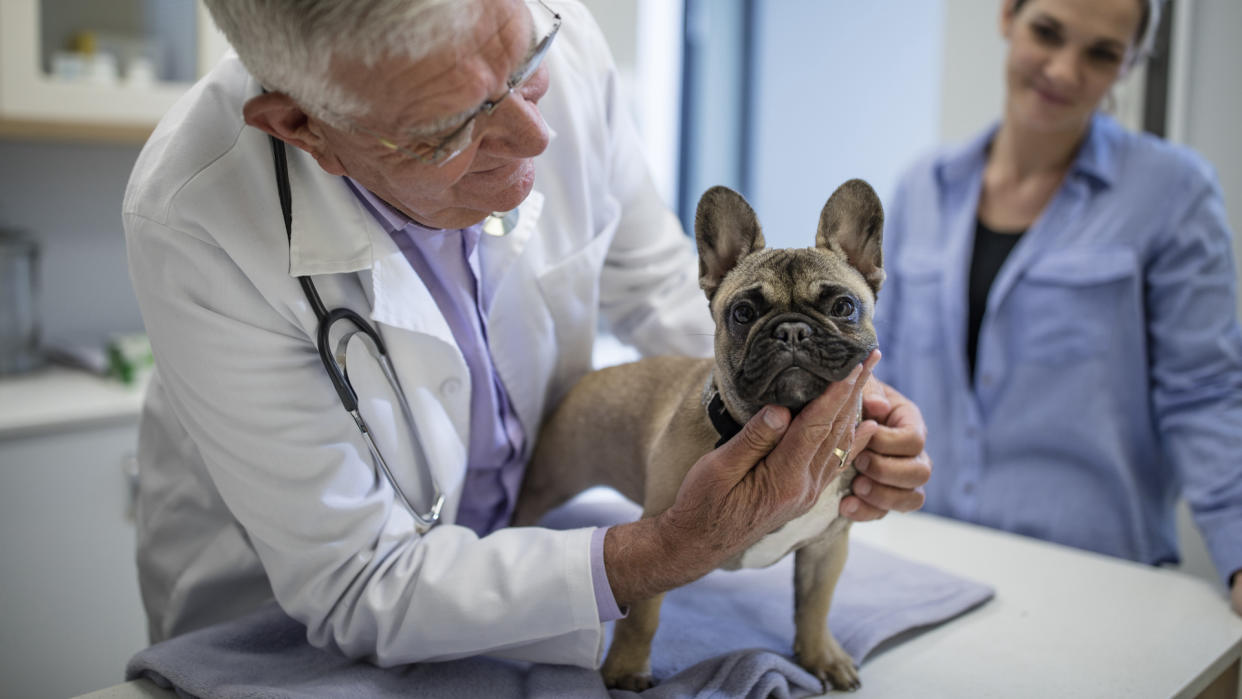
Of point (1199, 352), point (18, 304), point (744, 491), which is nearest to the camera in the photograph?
point (744, 491)

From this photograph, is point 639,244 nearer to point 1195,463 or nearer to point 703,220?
point 703,220

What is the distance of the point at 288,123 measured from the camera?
3.28ft

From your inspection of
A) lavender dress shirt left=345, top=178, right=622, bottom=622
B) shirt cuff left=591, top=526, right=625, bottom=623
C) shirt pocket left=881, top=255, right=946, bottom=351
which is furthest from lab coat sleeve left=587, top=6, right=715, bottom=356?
shirt pocket left=881, top=255, right=946, bottom=351

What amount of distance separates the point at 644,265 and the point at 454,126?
0.66m

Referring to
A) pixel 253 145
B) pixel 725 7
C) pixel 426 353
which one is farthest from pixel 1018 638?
pixel 725 7

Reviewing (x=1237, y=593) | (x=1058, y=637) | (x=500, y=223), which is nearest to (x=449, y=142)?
(x=500, y=223)

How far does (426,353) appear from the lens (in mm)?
1186

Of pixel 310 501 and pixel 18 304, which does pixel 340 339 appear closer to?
pixel 310 501

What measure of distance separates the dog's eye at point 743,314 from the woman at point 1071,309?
1143 millimetres

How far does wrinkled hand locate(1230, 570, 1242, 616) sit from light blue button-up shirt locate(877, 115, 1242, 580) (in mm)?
317

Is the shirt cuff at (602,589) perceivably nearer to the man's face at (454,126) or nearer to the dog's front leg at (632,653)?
the dog's front leg at (632,653)

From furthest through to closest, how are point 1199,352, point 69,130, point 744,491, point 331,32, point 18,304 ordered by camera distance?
point 18,304 < point 69,130 < point 1199,352 < point 744,491 < point 331,32

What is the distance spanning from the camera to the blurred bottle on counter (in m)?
2.44

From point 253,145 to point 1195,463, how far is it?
68.6 inches
